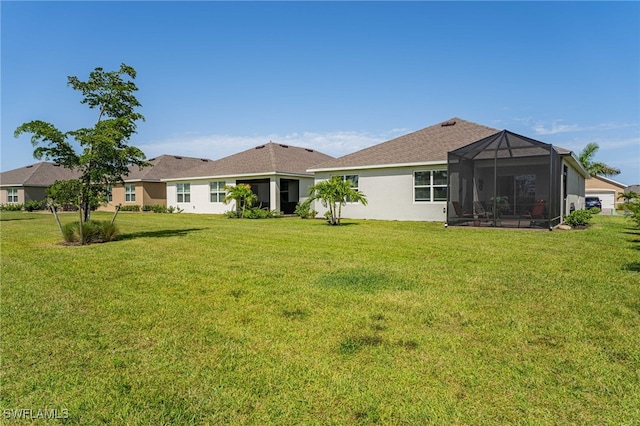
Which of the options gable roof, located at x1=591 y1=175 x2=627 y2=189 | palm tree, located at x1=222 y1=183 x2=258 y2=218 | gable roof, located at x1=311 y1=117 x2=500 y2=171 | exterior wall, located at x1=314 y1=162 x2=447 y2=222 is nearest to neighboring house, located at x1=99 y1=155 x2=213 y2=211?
palm tree, located at x1=222 y1=183 x2=258 y2=218

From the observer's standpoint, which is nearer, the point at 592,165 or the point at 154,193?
the point at 154,193

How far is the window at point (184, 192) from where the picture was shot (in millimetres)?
30641

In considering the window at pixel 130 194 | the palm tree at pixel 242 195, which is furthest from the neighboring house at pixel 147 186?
the palm tree at pixel 242 195

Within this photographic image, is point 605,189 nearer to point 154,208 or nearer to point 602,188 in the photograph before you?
point 602,188

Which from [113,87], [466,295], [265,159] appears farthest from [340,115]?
[466,295]

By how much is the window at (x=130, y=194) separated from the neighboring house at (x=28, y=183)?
754cm

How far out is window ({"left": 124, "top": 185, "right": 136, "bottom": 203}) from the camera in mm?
34525

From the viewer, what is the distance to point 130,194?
115 feet

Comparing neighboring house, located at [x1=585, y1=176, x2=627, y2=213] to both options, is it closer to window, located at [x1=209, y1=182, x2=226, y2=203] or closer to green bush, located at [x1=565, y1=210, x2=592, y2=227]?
green bush, located at [x1=565, y1=210, x2=592, y2=227]

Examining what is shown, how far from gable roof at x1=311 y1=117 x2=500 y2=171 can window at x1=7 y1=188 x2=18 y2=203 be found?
1455 inches

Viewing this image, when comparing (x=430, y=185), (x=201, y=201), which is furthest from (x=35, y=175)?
(x=430, y=185)

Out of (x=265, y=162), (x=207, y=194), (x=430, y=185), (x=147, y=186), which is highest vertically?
(x=265, y=162)

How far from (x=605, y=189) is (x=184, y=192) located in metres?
44.6

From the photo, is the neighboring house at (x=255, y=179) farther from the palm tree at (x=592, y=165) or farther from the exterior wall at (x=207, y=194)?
the palm tree at (x=592, y=165)
